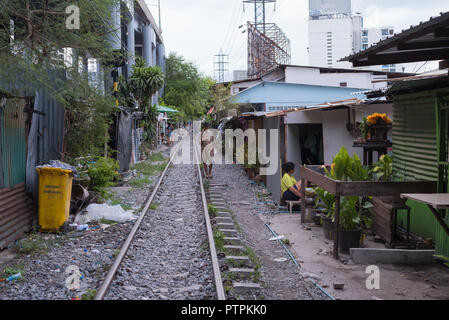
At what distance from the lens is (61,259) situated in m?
6.82

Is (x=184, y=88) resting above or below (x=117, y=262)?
above

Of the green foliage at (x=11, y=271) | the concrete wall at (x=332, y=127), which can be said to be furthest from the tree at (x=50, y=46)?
the concrete wall at (x=332, y=127)

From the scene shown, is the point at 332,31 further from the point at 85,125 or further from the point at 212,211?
the point at 212,211

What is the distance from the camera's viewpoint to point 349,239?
7.34m

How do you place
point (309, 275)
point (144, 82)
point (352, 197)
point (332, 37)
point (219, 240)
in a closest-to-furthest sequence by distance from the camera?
point (309, 275)
point (352, 197)
point (219, 240)
point (144, 82)
point (332, 37)

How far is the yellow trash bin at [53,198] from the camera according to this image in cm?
848

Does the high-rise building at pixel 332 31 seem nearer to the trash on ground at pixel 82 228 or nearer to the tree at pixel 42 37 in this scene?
the tree at pixel 42 37

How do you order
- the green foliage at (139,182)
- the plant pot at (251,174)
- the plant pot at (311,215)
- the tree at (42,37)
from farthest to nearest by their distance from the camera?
the plant pot at (251,174), the green foliage at (139,182), the plant pot at (311,215), the tree at (42,37)

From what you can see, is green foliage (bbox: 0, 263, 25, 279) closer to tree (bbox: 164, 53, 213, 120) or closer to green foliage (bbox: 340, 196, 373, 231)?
green foliage (bbox: 340, 196, 373, 231)

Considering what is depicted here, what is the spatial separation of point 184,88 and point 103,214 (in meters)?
47.7

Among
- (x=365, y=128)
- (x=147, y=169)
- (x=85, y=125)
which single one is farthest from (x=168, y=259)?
(x=147, y=169)

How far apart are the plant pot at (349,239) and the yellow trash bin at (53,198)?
17.4 feet

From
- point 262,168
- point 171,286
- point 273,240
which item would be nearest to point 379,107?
point 273,240
